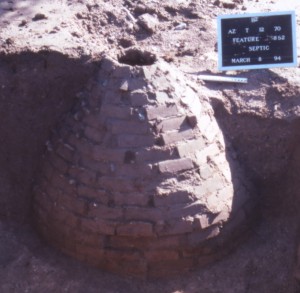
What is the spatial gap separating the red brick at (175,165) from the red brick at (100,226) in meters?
0.39

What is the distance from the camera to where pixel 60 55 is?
4.13 m

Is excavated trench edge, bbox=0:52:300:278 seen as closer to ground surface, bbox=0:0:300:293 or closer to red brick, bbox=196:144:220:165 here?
ground surface, bbox=0:0:300:293

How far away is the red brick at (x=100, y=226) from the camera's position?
11.6 feet

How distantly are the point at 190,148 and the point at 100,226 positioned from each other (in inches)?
25.3

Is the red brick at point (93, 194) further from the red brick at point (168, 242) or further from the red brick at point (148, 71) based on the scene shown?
the red brick at point (148, 71)

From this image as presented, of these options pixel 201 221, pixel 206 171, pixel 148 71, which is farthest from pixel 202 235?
pixel 148 71

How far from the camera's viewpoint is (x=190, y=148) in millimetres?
3596

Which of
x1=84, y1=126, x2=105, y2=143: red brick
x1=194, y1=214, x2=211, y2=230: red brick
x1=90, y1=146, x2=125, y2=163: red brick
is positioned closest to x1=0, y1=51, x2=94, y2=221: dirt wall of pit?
x1=84, y1=126, x2=105, y2=143: red brick

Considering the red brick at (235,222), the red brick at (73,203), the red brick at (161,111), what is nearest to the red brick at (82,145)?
the red brick at (73,203)

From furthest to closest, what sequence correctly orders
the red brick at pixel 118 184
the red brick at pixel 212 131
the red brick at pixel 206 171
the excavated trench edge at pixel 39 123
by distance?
the excavated trench edge at pixel 39 123, the red brick at pixel 212 131, the red brick at pixel 206 171, the red brick at pixel 118 184

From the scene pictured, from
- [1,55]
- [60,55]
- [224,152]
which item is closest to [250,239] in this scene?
[224,152]

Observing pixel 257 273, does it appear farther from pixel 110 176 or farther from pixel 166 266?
pixel 110 176

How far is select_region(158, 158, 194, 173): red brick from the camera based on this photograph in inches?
139

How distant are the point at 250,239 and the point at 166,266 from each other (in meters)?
0.56
